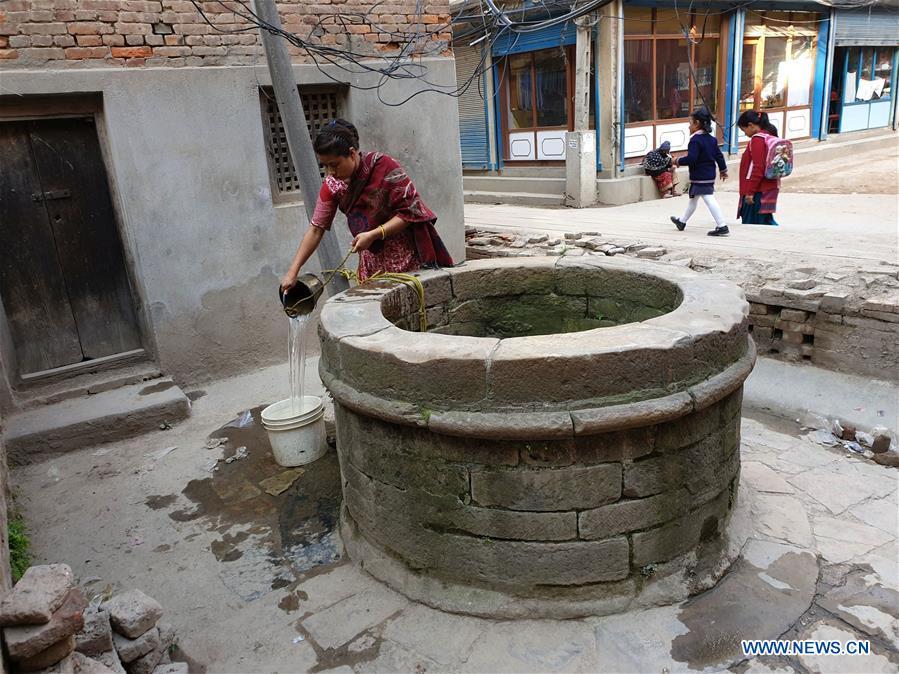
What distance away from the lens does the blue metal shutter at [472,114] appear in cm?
1534

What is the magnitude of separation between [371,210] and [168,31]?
3005 mm

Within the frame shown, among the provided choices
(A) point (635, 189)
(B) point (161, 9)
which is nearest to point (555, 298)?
(B) point (161, 9)

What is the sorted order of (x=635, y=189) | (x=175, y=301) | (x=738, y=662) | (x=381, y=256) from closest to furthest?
(x=738, y=662)
(x=381, y=256)
(x=175, y=301)
(x=635, y=189)

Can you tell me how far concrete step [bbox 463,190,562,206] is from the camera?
13.6 metres

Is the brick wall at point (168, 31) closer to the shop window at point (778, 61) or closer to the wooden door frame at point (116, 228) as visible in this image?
the wooden door frame at point (116, 228)

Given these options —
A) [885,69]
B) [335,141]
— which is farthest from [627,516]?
[885,69]

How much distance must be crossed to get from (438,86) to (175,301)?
11.7 feet

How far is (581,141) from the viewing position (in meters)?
12.6

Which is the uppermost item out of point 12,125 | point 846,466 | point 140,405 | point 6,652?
point 12,125

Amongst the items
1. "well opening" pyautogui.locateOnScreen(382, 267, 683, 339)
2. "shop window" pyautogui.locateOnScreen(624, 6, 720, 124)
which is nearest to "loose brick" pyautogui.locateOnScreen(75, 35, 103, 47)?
"well opening" pyautogui.locateOnScreen(382, 267, 683, 339)

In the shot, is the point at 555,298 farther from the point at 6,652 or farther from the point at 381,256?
the point at 6,652

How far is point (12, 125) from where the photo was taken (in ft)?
17.9

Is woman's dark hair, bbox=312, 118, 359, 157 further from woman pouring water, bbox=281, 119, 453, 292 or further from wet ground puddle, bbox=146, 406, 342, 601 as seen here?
wet ground puddle, bbox=146, 406, 342, 601

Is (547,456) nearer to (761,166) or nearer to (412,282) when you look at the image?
(412,282)
